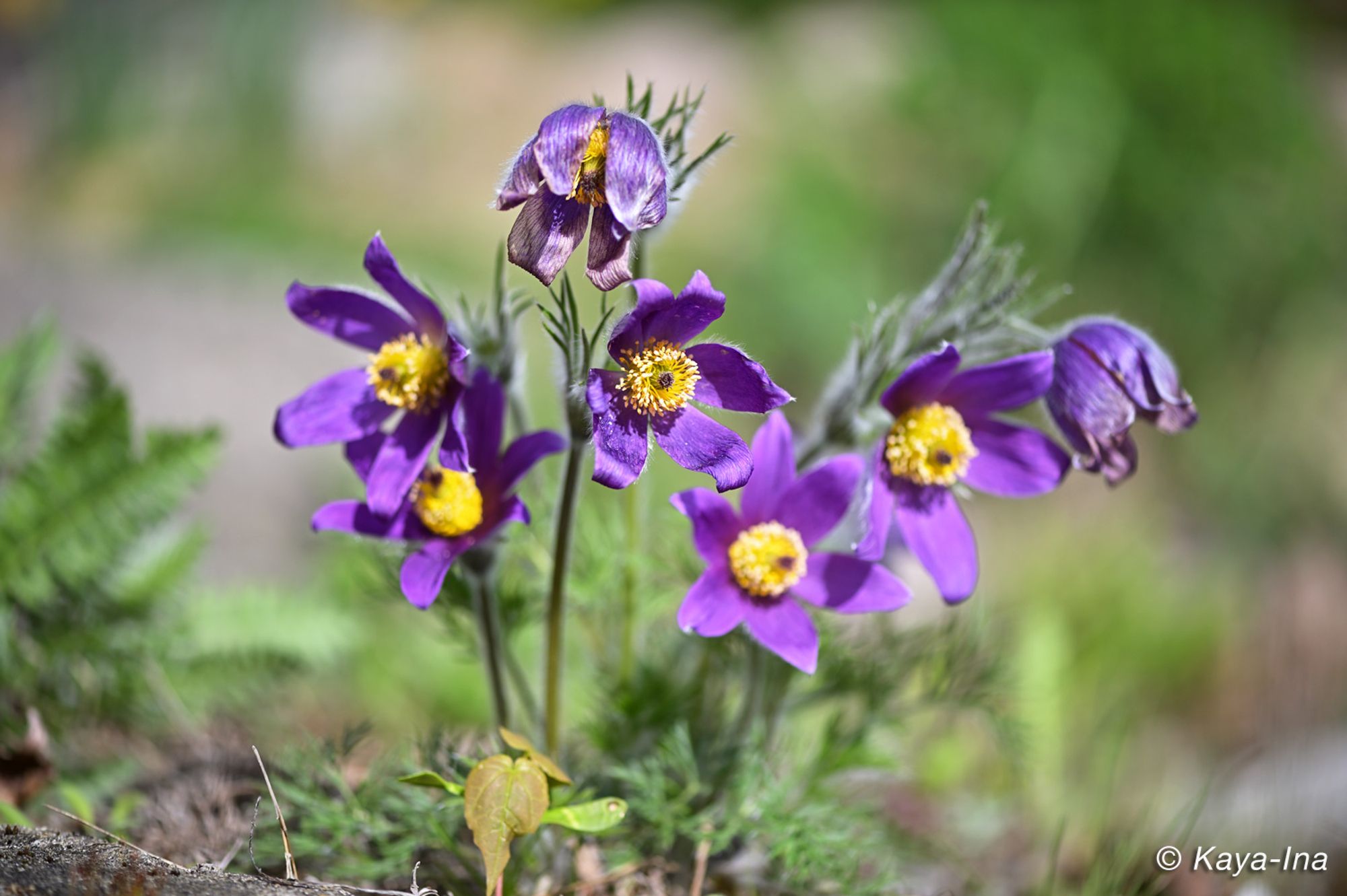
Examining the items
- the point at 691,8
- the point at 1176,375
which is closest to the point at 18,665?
the point at 1176,375

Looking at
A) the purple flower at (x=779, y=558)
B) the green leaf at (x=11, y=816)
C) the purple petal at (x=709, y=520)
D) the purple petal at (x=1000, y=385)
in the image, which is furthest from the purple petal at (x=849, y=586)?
the green leaf at (x=11, y=816)

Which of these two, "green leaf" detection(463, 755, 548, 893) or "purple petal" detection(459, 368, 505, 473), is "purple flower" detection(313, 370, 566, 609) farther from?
"green leaf" detection(463, 755, 548, 893)

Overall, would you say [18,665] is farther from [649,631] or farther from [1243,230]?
[1243,230]

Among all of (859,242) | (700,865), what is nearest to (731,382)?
(700,865)

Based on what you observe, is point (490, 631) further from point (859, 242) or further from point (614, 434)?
point (859, 242)

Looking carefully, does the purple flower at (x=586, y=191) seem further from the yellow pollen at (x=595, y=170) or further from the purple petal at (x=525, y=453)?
the purple petal at (x=525, y=453)

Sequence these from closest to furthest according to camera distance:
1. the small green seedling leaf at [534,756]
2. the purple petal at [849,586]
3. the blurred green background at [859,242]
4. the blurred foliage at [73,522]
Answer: the small green seedling leaf at [534,756], the purple petal at [849,586], the blurred foliage at [73,522], the blurred green background at [859,242]

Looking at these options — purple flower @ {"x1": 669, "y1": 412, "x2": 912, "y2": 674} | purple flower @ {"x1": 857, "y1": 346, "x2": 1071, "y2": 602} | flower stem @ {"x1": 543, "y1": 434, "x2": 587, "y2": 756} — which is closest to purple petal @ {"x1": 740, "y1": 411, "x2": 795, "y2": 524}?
purple flower @ {"x1": 669, "y1": 412, "x2": 912, "y2": 674}
